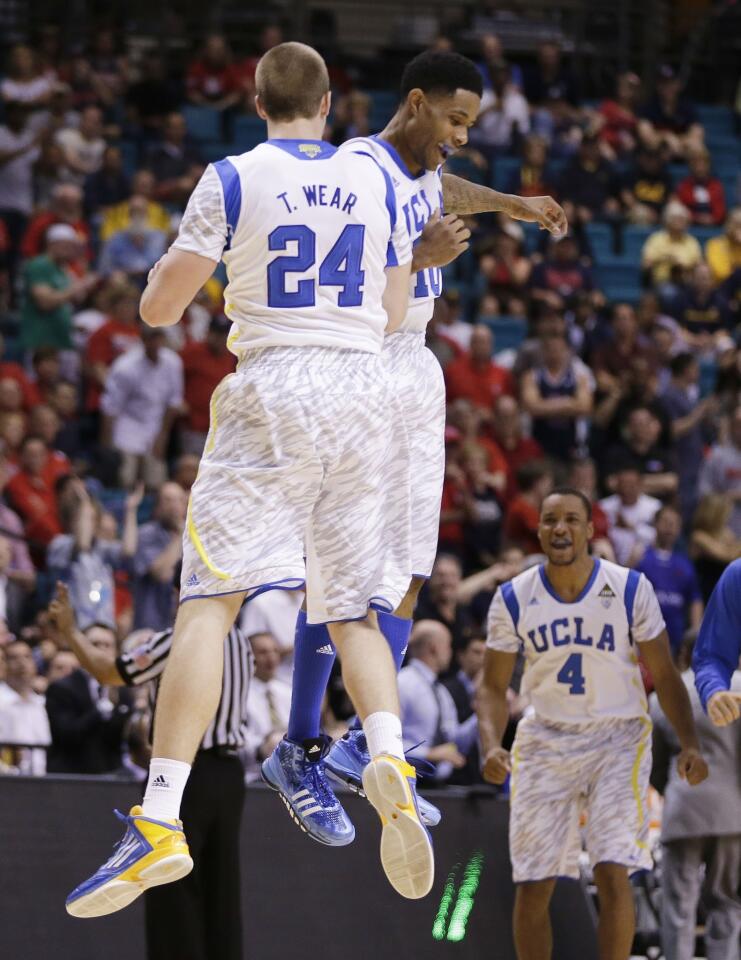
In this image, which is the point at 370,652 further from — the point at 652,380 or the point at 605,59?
the point at 605,59

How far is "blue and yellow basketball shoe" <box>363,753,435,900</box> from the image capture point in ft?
16.6

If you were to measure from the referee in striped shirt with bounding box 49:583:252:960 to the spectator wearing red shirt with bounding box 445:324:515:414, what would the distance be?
640 cm

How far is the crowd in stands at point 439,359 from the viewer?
35.1ft

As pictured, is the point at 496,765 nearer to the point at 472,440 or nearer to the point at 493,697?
the point at 493,697

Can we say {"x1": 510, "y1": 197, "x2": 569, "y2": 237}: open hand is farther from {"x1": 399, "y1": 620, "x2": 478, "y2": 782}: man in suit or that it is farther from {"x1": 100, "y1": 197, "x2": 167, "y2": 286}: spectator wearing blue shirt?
{"x1": 100, "y1": 197, "x2": 167, "y2": 286}: spectator wearing blue shirt

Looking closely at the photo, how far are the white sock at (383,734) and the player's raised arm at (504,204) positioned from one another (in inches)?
76.8

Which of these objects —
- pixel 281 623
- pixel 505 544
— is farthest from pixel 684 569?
A: pixel 281 623

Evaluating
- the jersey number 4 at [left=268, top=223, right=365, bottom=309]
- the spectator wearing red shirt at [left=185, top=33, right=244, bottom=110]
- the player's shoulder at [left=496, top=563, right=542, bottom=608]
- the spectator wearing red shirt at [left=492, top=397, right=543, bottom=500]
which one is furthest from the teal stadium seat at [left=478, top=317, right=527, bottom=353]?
the jersey number 4 at [left=268, top=223, right=365, bottom=309]

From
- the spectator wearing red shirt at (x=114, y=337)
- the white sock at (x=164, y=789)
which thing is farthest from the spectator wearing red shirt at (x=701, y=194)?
the white sock at (x=164, y=789)

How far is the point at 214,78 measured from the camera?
58.6 feet

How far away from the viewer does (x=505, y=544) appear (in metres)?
12.5

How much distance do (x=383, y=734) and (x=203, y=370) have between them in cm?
831

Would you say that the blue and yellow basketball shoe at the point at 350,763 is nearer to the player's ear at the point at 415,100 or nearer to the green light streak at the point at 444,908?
the player's ear at the point at 415,100

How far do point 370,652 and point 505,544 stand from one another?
7.14 meters
